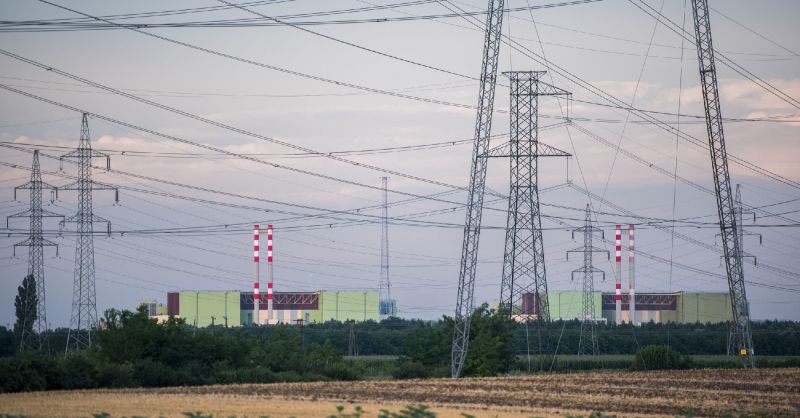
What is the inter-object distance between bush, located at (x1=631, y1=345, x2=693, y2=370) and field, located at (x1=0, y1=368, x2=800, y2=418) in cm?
1530

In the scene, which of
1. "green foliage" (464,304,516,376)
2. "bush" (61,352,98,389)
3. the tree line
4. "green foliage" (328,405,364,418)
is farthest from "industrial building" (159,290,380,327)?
"green foliage" (328,405,364,418)

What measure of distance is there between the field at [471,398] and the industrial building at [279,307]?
85.9 meters

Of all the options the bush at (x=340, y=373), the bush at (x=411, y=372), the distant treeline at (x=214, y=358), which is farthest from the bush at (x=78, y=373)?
the bush at (x=411, y=372)

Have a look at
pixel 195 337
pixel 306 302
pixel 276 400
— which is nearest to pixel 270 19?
pixel 276 400

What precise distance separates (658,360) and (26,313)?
5485 cm

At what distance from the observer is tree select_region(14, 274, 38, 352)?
95188mm

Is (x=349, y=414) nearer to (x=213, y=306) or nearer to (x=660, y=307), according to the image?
(x=213, y=306)

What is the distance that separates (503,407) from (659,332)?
86.1 meters

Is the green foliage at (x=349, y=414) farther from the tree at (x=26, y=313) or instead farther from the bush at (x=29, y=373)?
the tree at (x=26, y=313)

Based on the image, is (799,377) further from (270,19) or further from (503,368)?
(270,19)

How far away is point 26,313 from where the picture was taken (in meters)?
96.6

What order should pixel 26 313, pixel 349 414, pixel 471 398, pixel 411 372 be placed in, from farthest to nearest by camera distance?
pixel 26 313
pixel 411 372
pixel 471 398
pixel 349 414

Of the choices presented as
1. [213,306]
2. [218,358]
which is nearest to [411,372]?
[218,358]

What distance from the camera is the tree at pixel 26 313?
95.2m
